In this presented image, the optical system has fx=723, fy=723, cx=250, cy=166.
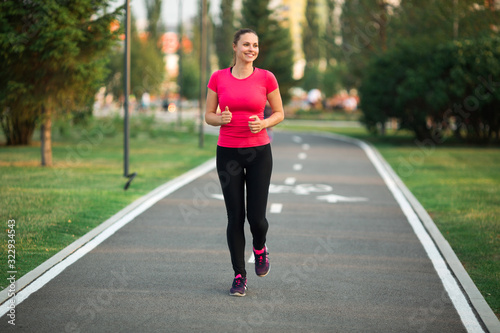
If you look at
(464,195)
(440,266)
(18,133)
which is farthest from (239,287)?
(18,133)

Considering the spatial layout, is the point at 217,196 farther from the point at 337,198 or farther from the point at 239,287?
the point at 239,287

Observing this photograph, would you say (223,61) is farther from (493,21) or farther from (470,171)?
(470,171)

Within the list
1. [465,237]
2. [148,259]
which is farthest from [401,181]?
[148,259]

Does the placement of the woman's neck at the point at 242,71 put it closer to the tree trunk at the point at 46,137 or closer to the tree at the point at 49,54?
the tree at the point at 49,54

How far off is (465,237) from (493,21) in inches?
908

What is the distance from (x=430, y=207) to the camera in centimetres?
1184

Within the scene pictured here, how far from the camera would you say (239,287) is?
6.06m

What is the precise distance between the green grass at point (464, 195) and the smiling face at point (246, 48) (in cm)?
281

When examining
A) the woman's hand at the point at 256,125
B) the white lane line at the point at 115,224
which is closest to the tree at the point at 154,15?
the white lane line at the point at 115,224

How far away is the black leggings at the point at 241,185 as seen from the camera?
595 centimetres

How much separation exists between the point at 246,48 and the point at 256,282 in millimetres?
2146

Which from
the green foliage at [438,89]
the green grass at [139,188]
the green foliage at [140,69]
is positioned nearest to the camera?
the green grass at [139,188]

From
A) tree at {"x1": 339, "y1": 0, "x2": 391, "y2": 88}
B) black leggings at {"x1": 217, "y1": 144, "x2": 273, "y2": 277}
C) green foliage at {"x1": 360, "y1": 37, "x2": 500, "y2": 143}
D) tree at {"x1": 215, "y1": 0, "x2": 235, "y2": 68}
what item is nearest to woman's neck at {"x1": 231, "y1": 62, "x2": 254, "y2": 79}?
black leggings at {"x1": 217, "y1": 144, "x2": 273, "y2": 277}

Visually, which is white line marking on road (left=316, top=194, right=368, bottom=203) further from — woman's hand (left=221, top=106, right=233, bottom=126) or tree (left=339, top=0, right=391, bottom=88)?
tree (left=339, top=0, right=391, bottom=88)
